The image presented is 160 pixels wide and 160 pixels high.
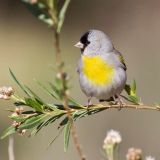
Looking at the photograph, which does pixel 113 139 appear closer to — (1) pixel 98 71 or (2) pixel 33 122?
→ (2) pixel 33 122

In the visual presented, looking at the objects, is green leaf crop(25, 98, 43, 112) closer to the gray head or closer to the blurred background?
the gray head

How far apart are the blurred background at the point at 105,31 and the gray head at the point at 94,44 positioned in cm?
374

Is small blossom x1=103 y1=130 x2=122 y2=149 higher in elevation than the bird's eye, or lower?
lower

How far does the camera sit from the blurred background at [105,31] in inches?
249

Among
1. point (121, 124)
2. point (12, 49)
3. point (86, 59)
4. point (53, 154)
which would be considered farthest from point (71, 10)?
point (86, 59)

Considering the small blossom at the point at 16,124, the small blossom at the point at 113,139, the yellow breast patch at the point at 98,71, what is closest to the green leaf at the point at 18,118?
the small blossom at the point at 16,124

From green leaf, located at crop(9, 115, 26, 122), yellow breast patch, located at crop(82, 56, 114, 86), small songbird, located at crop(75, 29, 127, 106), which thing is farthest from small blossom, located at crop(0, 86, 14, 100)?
yellow breast patch, located at crop(82, 56, 114, 86)

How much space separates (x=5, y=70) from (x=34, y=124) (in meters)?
6.60

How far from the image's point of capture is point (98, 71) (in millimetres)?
2189

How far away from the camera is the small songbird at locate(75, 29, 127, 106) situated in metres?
2.15

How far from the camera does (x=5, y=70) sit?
7648 millimetres

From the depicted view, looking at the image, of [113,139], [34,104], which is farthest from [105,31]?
[113,139]

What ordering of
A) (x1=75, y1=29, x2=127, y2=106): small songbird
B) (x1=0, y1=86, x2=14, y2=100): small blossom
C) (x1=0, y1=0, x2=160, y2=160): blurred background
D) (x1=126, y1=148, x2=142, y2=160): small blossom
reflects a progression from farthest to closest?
(x1=0, y1=0, x2=160, y2=160): blurred background < (x1=75, y1=29, x2=127, y2=106): small songbird < (x1=0, y1=86, x2=14, y2=100): small blossom < (x1=126, y1=148, x2=142, y2=160): small blossom

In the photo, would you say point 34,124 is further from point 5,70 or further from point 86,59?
point 5,70
